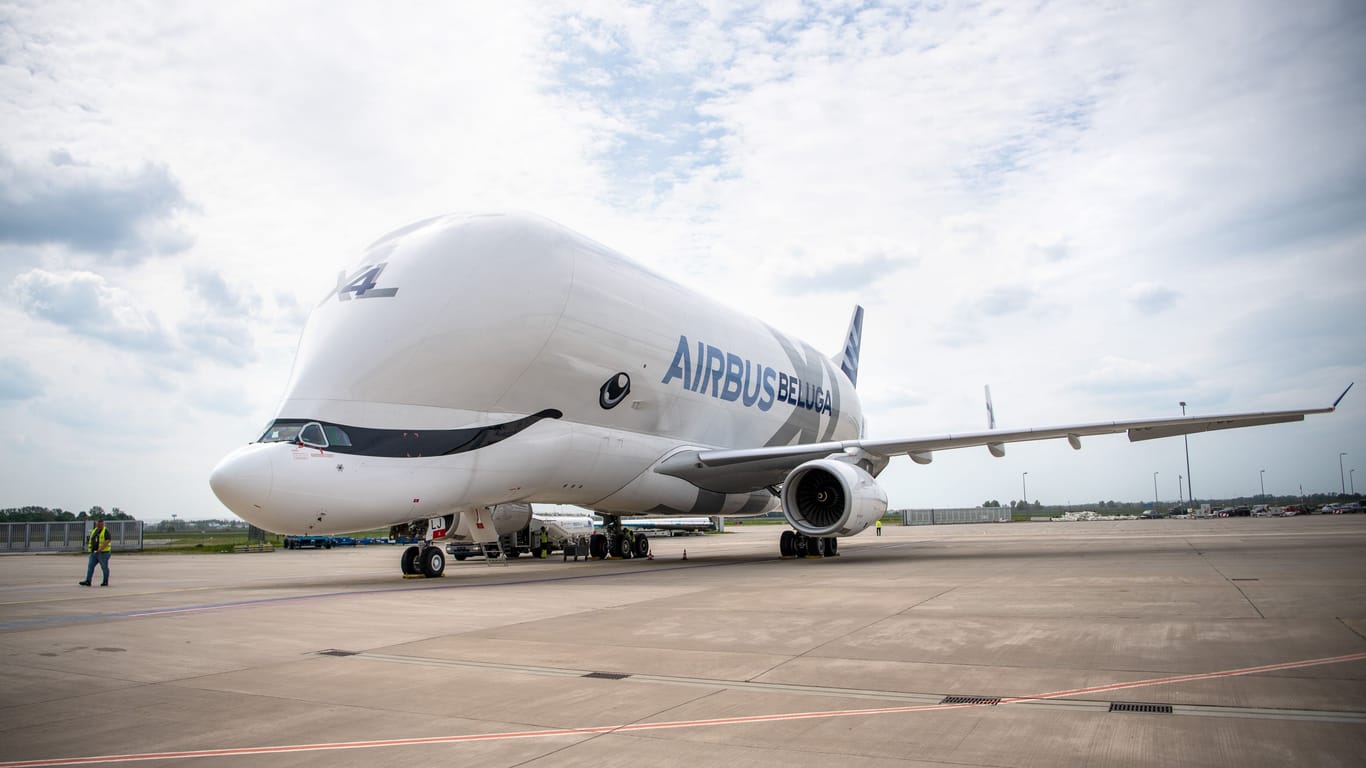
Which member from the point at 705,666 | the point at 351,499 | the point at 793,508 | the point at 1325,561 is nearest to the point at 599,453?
the point at 793,508

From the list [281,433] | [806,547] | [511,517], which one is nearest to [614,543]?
[511,517]

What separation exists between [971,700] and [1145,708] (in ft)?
2.91

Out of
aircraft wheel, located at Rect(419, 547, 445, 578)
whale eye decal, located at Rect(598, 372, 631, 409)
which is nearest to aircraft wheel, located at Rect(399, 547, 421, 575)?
aircraft wheel, located at Rect(419, 547, 445, 578)

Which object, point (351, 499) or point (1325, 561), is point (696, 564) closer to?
point (351, 499)

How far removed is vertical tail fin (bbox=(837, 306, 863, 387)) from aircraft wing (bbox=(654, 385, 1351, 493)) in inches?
484

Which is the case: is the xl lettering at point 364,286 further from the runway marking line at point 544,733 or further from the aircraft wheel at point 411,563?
the runway marking line at point 544,733

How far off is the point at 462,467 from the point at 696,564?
22.0 ft

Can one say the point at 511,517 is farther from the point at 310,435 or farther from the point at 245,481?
the point at 245,481

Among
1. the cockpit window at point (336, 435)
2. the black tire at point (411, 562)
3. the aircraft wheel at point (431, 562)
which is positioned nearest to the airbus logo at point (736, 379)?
the aircraft wheel at point (431, 562)

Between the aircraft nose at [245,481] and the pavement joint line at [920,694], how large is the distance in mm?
6447

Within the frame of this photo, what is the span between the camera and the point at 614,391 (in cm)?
1767

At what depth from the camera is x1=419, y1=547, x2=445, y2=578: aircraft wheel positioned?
1527cm

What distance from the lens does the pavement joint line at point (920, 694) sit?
4477 millimetres

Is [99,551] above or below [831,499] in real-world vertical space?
below
